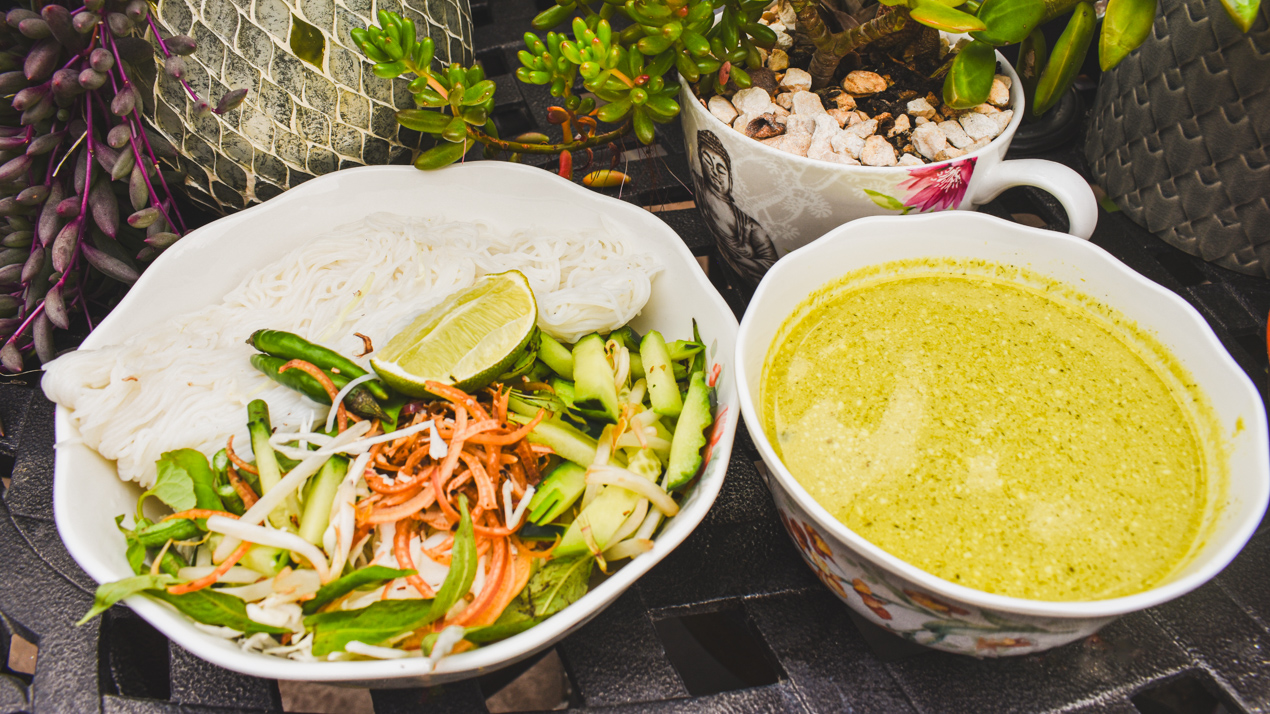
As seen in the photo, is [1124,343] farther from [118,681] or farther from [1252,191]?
[118,681]

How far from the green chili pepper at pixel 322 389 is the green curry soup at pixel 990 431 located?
1.61 feet

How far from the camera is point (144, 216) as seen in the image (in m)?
0.93

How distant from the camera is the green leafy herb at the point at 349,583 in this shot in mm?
717

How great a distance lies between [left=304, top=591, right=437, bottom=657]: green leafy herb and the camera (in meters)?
0.68

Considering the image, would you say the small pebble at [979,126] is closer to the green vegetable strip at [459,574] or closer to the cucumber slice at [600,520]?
the cucumber slice at [600,520]

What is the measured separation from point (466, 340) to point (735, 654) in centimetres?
53

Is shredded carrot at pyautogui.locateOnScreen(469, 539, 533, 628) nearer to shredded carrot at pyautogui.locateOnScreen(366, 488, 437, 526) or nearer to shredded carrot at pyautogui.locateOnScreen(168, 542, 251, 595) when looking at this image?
shredded carrot at pyautogui.locateOnScreen(366, 488, 437, 526)

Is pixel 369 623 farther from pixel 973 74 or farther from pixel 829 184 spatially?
pixel 973 74

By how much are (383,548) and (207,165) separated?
65cm

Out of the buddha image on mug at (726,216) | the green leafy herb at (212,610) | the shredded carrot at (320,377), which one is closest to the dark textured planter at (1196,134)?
the buddha image on mug at (726,216)

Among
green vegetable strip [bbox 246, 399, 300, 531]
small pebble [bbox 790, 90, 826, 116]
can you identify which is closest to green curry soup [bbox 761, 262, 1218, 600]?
small pebble [bbox 790, 90, 826, 116]

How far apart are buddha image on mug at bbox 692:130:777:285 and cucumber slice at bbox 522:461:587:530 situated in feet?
1.42

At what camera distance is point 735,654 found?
33.8 inches

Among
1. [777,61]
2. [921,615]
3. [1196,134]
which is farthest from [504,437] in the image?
[1196,134]
